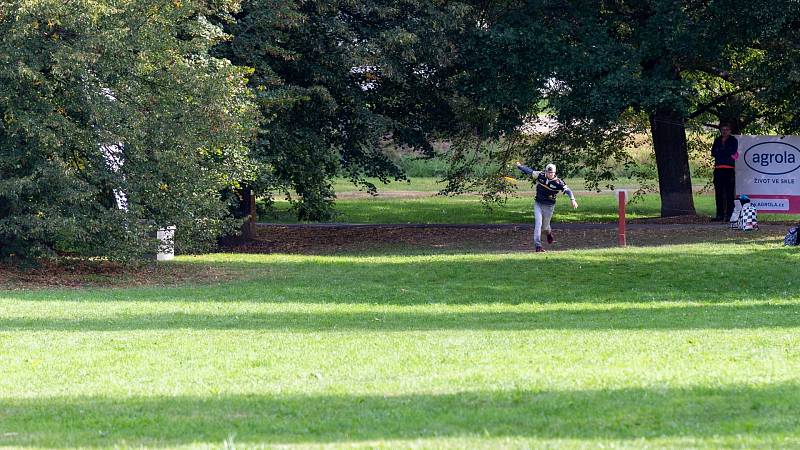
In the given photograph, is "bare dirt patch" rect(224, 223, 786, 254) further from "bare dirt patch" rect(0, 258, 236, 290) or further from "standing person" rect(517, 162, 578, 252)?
→ "bare dirt patch" rect(0, 258, 236, 290)

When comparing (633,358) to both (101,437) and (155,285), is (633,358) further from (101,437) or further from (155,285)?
(155,285)

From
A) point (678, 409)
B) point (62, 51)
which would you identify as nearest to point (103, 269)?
point (62, 51)

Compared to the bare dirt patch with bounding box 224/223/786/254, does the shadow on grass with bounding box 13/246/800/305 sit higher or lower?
lower

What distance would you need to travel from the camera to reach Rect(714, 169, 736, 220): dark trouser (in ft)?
90.4

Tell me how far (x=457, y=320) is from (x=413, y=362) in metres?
4.78

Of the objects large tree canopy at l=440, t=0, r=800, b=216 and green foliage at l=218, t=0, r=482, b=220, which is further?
green foliage at l=218, t=0, r=482, b=220

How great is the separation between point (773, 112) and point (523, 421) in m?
22.8

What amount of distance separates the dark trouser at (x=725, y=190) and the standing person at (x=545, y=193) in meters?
5.90

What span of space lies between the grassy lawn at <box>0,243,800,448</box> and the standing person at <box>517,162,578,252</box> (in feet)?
10.0

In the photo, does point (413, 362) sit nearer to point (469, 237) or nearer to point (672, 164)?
point (469, 237)

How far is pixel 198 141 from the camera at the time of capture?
21.6 meters

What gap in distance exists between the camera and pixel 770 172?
27.6m

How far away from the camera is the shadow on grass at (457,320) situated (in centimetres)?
1399

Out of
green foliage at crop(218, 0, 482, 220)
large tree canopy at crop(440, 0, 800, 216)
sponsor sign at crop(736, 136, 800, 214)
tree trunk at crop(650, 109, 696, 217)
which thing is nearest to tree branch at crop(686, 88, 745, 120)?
large tree canopy at crop(440, 0, 800, 216)
